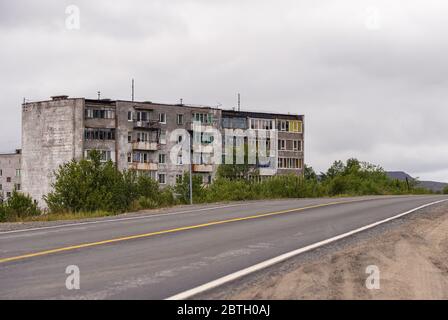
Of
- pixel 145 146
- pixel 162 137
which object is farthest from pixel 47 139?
pixel 162 137

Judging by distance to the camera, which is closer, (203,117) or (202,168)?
(202,168)

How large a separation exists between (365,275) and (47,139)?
7831cm

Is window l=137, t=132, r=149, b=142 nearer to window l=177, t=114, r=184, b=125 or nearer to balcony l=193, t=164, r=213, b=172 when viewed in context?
window l=177, t=114, r=184, b=125

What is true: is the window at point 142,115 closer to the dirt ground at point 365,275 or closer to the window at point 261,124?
the window at point 261,124

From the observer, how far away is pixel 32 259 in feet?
38.1

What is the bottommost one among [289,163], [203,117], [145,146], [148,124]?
[289,163]

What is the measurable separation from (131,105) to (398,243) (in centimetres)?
7533

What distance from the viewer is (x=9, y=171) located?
106062 mm

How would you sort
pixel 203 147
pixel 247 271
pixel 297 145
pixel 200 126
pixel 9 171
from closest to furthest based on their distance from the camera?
pixel 247 271
pixel 200 126
pixel 203 147
pixel 297 145
pixel 9 171

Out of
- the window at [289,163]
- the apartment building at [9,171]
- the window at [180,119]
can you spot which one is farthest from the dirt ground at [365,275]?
the apartment building at [9,171]

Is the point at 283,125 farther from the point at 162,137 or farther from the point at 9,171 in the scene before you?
the point at 9,171

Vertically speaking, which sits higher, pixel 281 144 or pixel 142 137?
pixel 142 137

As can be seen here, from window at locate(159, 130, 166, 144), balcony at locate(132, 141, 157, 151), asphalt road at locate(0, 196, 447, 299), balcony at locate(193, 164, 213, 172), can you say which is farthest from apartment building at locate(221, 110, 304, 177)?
asphalt road at locate(0, 196, 447, 299)
